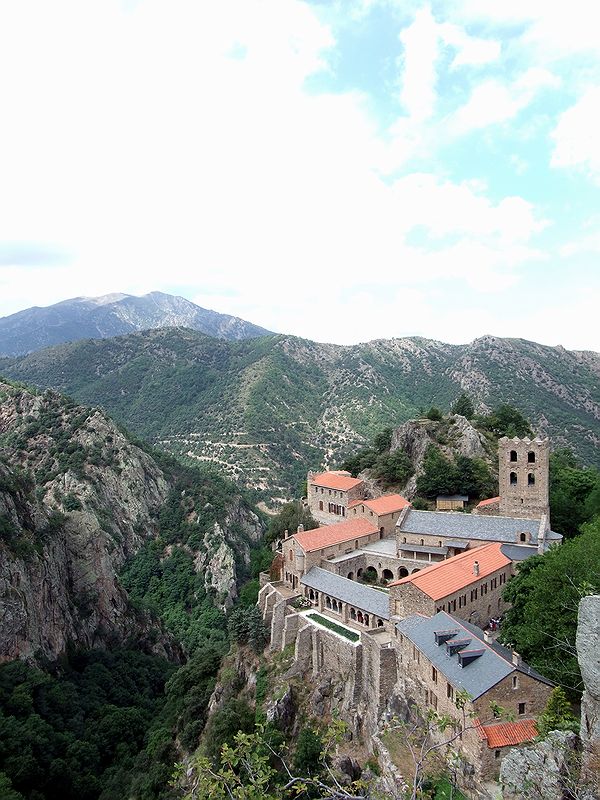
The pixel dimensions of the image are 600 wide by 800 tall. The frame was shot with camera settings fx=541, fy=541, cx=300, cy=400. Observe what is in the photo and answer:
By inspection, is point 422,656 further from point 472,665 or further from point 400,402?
point 400,402

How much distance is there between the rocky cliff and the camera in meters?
55.0

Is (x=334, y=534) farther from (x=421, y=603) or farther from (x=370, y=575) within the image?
(x=421, y=603)

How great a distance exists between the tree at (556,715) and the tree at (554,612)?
2.11 feet

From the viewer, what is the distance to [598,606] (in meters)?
11.1

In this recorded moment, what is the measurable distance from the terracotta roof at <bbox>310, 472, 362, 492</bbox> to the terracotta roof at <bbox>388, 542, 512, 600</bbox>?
17.8 metres

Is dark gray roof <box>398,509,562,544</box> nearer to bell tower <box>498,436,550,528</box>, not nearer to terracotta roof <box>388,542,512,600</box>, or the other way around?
bell tower <box>498,436,550,528</box>

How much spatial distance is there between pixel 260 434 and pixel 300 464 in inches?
629

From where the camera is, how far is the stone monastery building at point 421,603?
2264cm

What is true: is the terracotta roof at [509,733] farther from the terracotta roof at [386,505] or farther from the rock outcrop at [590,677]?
the terracotta roof at [386,505]

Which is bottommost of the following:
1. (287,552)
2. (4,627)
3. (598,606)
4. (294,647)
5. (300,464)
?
(300,464)

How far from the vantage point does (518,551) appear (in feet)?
123

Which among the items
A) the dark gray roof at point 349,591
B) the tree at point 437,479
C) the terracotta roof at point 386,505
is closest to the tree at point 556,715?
the dark gray roof at point 349,591

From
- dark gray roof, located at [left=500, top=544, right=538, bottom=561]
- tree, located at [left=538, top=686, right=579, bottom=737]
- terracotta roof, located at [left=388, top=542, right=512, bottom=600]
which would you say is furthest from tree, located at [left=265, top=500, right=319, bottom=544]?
tree, located at [left=538, top=686, right=579, bottom=737]

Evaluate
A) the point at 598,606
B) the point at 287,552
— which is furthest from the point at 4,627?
the point at 598,606
